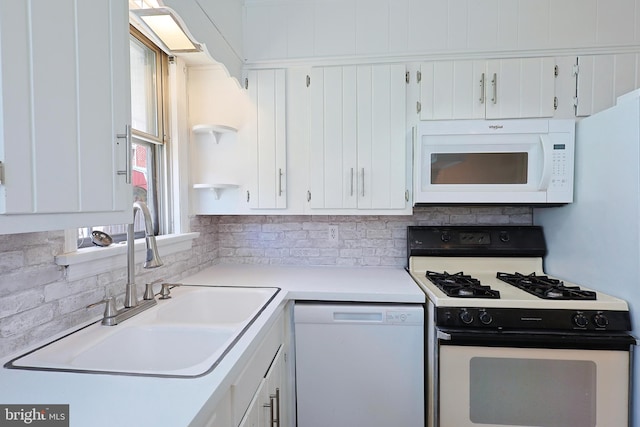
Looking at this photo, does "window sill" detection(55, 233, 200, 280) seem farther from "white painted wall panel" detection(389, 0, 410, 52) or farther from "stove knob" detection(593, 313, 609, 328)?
"stove knob" detection(593, 313, 609, 328)

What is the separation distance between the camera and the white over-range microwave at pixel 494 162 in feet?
5.33

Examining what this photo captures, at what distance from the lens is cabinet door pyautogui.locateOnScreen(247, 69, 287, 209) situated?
1873 millimetres

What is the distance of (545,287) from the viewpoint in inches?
60.2

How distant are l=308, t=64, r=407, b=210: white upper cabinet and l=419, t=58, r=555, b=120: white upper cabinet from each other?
0.17 metres

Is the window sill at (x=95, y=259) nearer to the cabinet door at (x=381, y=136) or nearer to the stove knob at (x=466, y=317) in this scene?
the cabinet door at (x=381, y=136)

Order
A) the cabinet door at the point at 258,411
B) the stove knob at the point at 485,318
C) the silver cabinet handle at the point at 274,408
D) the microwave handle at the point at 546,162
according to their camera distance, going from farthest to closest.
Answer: the microwave handle at the point at 546,162 → the stove knob at the point at 485,318 → the silver cabinet handle at the point at 274,408 → the cabinet door at the point at 258,411

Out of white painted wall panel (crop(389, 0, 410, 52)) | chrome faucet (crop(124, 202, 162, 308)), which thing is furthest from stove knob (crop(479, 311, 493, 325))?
white painted wall panel (crop(389, 0, 410, 52))

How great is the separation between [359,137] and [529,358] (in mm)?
1386

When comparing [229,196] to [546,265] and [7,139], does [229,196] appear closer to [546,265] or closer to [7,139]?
[7,139]

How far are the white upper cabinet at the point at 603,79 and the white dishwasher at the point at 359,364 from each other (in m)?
1.49

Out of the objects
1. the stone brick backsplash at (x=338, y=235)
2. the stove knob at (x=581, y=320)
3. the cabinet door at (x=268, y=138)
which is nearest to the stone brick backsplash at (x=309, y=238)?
the stone brick backsplash at (x=338, y=235)

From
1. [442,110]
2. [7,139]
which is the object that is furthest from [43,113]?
[442,110]

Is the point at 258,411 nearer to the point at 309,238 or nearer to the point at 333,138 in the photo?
the point at 309,238

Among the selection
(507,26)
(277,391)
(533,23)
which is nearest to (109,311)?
(277,391)
